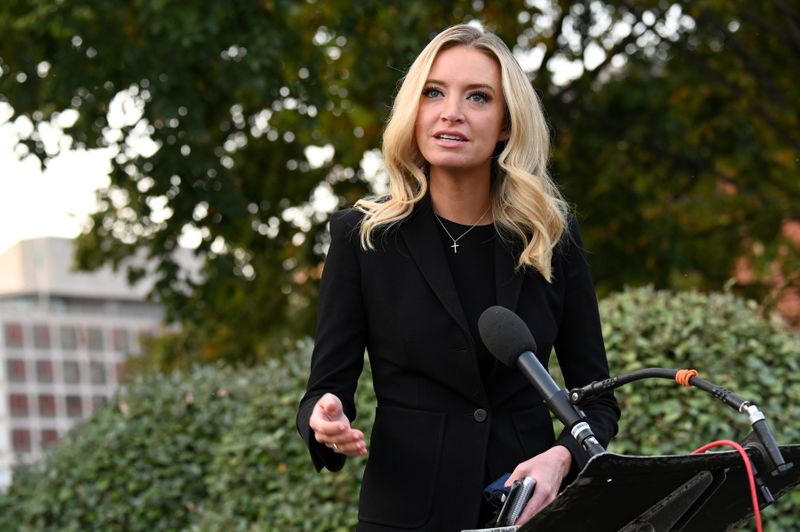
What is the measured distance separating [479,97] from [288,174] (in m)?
11.5

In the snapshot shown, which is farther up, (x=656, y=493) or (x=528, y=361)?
(x=528, y=361)

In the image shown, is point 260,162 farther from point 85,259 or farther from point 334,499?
point 334,499

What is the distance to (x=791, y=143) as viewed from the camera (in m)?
13.6

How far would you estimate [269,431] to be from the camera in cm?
707

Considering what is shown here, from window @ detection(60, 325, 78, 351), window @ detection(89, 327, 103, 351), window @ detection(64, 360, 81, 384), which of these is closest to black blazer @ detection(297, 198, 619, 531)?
window @ detection(64, 360, 81, 384)

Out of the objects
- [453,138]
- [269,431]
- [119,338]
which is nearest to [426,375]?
[453,138]

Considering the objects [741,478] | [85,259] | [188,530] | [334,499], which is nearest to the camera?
[741,478]

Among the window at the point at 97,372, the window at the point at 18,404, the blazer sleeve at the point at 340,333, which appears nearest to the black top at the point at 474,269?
the blazer sleeve at the point at 340,333

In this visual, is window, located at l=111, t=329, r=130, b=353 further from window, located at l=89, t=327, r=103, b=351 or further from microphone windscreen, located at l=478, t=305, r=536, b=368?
microphone windscreen, located at l=478, t=305, r=536, b=368

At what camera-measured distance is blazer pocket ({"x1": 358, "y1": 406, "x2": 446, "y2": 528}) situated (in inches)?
120

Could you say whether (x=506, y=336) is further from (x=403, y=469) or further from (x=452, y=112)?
(x=452, y=112)

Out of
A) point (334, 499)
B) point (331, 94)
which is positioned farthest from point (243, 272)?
point (334, 499)

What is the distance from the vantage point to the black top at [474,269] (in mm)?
3168

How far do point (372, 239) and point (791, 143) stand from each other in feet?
37.0
